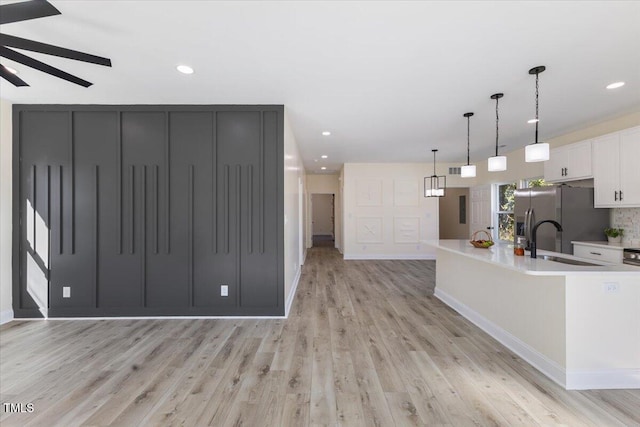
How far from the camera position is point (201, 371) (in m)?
2.40

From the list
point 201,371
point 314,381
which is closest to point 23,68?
point 201,371

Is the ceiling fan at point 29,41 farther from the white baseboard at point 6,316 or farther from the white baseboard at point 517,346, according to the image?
the white baseboard at point 517,346

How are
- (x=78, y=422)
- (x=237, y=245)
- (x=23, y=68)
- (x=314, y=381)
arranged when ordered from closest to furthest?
(x=78, y=422) → (x=314, y=381) → (x=23, y=68) → (x=237, y=245)

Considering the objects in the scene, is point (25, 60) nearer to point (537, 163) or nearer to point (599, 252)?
point (599, 252)

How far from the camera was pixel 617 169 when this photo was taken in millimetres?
3822

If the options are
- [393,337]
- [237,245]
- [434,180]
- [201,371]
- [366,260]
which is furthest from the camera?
[366,260]

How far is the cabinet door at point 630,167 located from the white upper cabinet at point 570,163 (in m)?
0.45

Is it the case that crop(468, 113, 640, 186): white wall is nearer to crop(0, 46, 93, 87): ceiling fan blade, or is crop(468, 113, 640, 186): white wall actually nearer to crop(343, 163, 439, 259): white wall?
crop(343, 163, 439, 259): white wall

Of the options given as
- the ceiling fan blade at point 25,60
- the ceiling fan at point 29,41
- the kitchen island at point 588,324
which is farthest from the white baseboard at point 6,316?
the kitchen island at point 588,324

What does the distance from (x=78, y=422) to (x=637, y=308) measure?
409cm

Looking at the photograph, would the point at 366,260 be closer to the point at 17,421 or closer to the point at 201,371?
the point at 201,371

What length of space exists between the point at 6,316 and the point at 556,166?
8315 mm

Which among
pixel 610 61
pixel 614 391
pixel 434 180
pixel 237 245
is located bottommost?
pixel 614 391

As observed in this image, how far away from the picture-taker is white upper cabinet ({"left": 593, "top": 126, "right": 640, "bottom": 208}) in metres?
3.61
